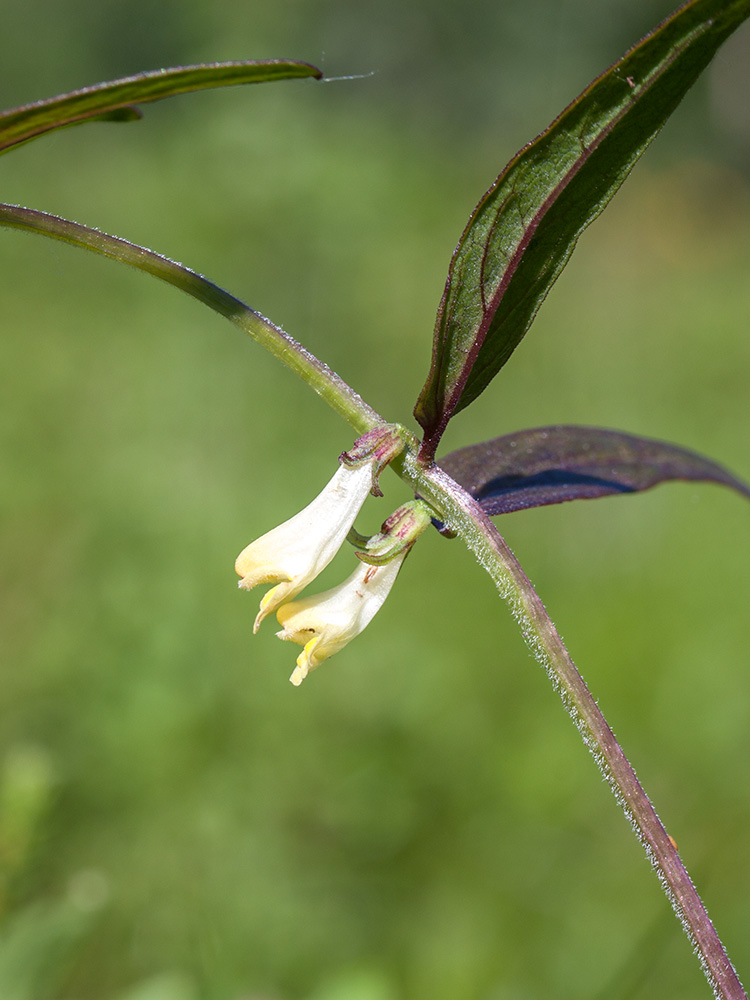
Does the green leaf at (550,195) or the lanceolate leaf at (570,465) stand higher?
the green leaf at (550,195)

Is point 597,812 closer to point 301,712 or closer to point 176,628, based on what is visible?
point 301,712

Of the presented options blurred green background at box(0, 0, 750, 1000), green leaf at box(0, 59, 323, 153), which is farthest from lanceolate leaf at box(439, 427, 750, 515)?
blurred green background at box(0, 0, 750, 1000)

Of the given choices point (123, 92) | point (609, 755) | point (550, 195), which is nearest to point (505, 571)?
point (609, 755)

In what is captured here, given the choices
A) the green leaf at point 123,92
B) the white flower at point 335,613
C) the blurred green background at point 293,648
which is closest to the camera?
the green leaf at point 123,92

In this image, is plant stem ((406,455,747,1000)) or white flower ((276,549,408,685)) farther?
white flower ((276,549,408,685))

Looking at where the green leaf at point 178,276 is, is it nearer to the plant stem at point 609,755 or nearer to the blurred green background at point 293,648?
the plant stem at point 609,755

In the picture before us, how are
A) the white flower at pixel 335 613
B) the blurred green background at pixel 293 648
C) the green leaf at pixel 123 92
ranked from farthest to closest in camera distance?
the blurred green background at pixel 293 648 < the white flower at pixel 335 613 < the green leaf at pixel 123 92

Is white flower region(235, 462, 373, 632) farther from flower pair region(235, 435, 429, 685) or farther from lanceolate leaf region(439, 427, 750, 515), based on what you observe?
lanceolate leaf region(439, 427, 750, 515)

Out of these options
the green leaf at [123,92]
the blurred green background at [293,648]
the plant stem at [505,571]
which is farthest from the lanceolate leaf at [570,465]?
the blurred green background at [293,648]
